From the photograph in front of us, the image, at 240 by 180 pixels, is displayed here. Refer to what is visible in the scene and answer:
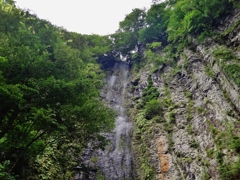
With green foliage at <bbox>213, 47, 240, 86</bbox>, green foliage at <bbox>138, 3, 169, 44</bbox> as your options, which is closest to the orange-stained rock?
green foliage at <bbox>213, 47, 240, 86</bbox>

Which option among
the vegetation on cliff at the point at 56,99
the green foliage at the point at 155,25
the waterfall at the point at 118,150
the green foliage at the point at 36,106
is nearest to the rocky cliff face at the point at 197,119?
the vegetation on cliff at the point at 56,99

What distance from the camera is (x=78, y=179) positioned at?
42.7ft

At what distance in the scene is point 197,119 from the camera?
14.2 m

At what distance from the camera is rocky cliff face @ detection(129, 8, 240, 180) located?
35.7ft

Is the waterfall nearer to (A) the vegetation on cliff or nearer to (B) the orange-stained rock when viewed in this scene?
(A) the vegetation on cliff

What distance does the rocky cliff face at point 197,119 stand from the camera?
428 inches

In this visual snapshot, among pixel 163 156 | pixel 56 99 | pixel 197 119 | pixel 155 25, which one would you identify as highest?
pixel 155 25

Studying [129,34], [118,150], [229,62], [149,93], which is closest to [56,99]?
[118,150]

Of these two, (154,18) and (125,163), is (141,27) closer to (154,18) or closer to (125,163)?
(154,18)

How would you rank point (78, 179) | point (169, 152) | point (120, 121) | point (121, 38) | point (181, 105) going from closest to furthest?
point (78, 179) < point (169, 152) < point (181, 105) < point (120, 121) < point (121, 38)

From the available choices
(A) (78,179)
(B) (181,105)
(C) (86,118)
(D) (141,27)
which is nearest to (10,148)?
(C) (86,118)

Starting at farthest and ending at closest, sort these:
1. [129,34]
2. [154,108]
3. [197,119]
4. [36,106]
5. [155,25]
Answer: [129,34] < [155,25] < [154,108] < [197,119] < [36,106]

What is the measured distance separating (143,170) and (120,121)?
761cm

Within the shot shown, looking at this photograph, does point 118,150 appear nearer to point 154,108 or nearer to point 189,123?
point 154,108
